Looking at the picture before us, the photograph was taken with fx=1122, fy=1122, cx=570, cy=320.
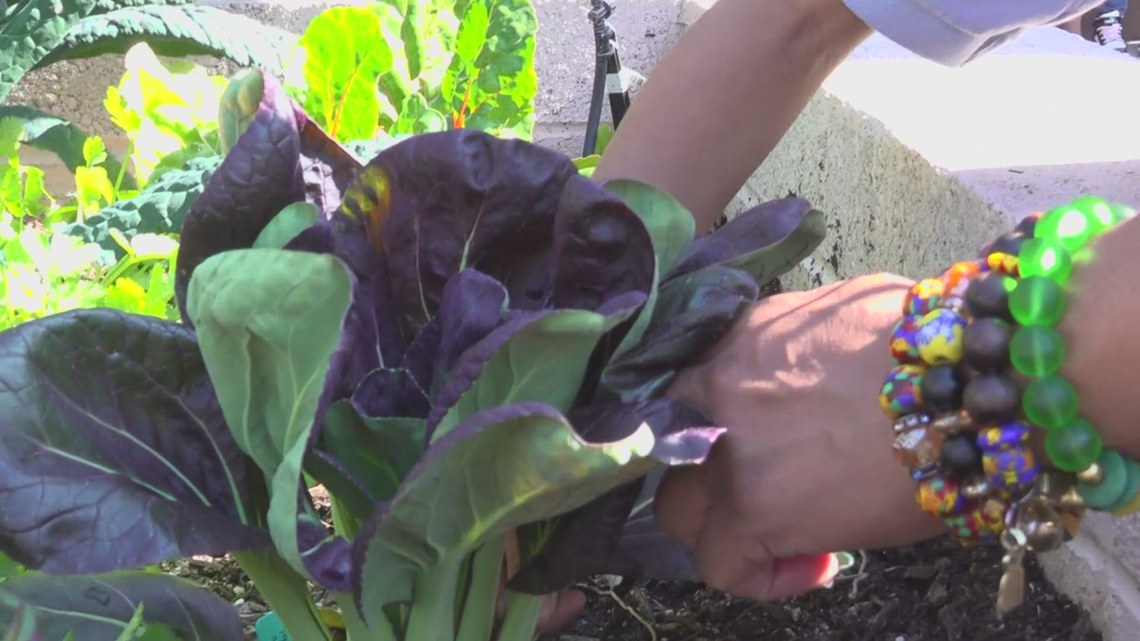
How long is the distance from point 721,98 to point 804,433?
40 centimetres

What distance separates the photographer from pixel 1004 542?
54 centimetres

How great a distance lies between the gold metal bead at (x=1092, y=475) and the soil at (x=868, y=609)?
1.29 ft

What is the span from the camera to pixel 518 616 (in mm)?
715

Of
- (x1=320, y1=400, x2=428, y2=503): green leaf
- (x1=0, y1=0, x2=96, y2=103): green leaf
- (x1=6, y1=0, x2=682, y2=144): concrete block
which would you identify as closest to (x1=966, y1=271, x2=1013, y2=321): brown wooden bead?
(x1=320, y1=400, x2=428, y2=503): green leaf

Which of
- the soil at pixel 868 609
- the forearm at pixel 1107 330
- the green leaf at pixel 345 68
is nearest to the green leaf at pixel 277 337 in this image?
the forearm at pixel 1107 330

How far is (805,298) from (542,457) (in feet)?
0.71

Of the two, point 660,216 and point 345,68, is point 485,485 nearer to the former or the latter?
point 660,216

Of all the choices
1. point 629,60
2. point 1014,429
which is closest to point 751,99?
point 1014,429

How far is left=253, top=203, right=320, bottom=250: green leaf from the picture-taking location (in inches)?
24.1

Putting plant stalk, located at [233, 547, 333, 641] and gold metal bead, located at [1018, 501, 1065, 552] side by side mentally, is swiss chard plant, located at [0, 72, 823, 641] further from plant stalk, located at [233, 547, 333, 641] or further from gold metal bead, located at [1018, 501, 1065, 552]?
gold metal bead, located at [1018, 501, 1065, 552]

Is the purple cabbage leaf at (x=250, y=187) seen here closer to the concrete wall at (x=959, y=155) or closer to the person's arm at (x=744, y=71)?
the person's arm at (x=744, y=71)

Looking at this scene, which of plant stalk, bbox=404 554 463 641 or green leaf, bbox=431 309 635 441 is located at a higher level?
green leaf, bbox=431 309 635 441

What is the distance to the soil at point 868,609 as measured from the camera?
0.90 metres

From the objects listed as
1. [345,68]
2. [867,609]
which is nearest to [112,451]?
[867,609]
